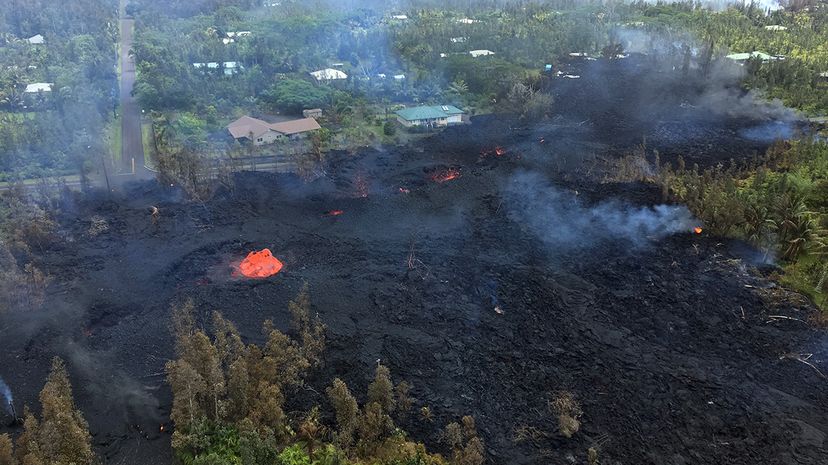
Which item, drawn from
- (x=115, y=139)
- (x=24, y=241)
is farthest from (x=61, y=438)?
(x=115, y=139)

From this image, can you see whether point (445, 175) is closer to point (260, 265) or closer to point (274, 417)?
point (260, 265)

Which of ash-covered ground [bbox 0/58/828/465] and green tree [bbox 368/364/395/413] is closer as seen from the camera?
ash-covered ground [bbox 0/58/828/465]

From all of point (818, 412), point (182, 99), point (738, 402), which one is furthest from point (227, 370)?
point (182, 99)

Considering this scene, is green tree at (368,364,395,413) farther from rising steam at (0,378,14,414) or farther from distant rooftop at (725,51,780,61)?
distant rooftop at (725,51,780,61)

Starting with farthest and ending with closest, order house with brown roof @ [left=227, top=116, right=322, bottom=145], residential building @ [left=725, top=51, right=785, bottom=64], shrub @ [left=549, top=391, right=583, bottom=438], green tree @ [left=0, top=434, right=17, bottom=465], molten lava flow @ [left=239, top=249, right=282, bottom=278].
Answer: residential building @ [left=725, top=51, right=785, bottom=64]
house with brown roof @ [left=227, top=116, right=322, bottom=145]
molten lava flow @ [left=239, top=249, right=282, bottom=278]
shrub @ [left=549, top=391, right=583, bottom=438]
green tree @ [left=0, top=434, right=17, bottom=465]

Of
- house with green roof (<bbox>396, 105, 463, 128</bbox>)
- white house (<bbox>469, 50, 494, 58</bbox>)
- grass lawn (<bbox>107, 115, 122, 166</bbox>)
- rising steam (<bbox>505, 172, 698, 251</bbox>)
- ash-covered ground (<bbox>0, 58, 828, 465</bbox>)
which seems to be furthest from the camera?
white house (<bbox>469, 50, 494, 58</bbox>)

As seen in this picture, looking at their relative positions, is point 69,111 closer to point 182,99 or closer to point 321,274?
point 182,99

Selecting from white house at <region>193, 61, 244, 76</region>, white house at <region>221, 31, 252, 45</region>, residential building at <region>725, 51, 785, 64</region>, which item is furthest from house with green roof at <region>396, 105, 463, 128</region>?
white house at <region>221, 31, 252, 45</region>
